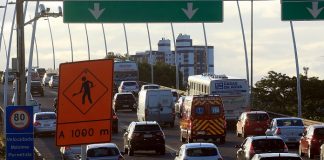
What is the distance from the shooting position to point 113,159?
1350 inches

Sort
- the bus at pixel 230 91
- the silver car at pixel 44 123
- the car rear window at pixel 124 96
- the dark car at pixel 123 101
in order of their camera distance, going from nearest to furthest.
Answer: the silver car at pixel 44 123
the bus at pixel 230 91
the car rear window at pixel 124 96
the dark car at pixel 123 101

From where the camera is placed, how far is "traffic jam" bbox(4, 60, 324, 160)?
1756 cm

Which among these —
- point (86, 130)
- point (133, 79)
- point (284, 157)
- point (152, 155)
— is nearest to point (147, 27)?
point (133, 79)

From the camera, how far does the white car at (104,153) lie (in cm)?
3453

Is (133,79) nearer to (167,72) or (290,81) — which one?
(290,81)

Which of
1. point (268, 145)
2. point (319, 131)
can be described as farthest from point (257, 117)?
point (268, 145)

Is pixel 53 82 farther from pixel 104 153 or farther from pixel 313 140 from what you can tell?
pixel 104 153

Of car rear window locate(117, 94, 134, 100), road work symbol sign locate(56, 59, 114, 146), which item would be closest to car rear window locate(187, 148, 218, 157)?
road work symbol sign locate(56, 59, 114, 146)

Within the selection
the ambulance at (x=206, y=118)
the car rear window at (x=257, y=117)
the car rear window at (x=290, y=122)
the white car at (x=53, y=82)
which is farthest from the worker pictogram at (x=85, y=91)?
the white car at (x=53, y=82)

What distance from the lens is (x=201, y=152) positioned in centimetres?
3462

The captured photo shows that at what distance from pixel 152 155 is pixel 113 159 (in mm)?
12978

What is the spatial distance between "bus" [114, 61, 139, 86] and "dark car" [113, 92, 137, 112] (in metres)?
15.4

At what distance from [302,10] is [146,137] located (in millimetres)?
15083

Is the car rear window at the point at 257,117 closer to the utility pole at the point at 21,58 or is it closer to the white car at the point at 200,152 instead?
the white car at the point at 200,152
